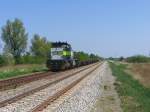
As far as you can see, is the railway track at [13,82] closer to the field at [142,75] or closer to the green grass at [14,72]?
the green grass at [14,72]

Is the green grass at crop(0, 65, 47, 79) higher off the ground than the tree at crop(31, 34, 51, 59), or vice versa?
the tree at crop(31, 34, 51, 59)

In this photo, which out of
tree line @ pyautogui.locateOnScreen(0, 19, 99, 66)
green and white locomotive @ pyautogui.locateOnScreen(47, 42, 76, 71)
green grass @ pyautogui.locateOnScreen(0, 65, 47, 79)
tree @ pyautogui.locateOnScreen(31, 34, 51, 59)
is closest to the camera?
green grass @ pyautogui.locateOnScreen(0, 65, 47, 79)

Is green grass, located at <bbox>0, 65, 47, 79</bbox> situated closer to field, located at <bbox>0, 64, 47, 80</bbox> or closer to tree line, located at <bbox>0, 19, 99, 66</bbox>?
field, located at <bbox>0, 64, 47, 80</bbox>

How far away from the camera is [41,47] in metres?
112

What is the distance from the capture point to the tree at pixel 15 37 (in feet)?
313

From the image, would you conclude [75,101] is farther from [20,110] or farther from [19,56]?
[19,56]

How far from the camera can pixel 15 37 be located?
99250mm

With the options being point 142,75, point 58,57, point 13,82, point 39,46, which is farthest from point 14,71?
point 39,46

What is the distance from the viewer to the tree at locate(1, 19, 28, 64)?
95500 mm

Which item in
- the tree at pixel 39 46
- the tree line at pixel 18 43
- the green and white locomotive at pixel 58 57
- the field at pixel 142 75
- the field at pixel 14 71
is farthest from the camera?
the tree at pixel 39 46

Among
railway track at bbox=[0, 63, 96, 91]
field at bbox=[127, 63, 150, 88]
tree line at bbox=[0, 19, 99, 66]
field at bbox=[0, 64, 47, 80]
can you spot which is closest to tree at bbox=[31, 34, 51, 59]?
tree line at bbox=[0, 19, 99, 66]

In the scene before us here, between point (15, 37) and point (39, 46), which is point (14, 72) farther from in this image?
point (39, 46)

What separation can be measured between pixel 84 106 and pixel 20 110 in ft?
8.96

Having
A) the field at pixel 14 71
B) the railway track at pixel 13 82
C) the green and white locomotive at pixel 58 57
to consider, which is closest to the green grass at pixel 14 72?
the field at pixel 14 71
